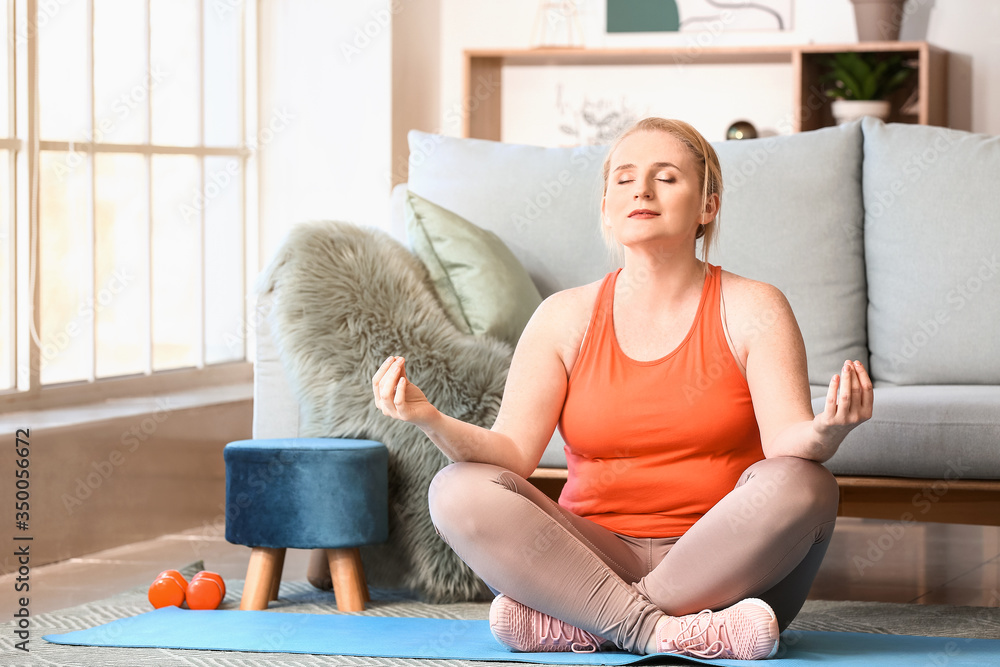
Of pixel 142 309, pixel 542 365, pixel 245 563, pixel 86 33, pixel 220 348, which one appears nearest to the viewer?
pixel 542 365

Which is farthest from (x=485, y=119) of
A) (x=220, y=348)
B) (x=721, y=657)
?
(x=721, y=657)

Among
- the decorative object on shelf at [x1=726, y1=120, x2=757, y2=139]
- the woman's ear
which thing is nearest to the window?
the decorative object on shelf at [x1=726, y1=120, x2=757, y2=139]

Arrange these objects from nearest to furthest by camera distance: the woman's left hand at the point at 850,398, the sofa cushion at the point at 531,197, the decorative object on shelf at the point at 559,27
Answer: the woman's left hand at the point at 850,398
the sofa cushion at the point at 531,197
the decorative object on shelf at the point at 559,27

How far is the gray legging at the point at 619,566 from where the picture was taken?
A: 158 centimetres

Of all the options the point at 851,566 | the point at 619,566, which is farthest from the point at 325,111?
the point at 619,566

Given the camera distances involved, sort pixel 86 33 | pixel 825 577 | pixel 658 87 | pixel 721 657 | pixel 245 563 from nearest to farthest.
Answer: pixel 721 657 < pixel 825 577 < pixel 245 563 < pixel 86 33 < pixel 658 87

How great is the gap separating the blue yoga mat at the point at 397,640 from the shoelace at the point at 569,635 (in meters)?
0.02

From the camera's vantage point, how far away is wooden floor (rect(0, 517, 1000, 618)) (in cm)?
241

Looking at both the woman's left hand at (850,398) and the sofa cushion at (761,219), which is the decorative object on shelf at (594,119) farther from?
the woman's left hand at (850,398)

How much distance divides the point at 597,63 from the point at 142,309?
203 centimetres

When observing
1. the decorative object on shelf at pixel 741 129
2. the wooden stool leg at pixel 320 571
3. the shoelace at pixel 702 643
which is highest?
the decorative object on shelf at pixel 741 129

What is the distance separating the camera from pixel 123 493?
9.71ft

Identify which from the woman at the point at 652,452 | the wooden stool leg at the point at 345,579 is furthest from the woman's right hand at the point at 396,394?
the wooden stool leg at the point at 345,579

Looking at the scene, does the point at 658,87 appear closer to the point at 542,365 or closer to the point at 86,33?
the point at 86,33
